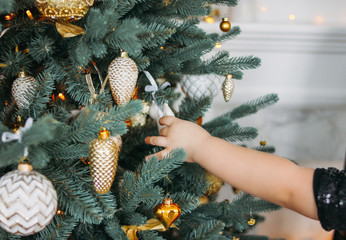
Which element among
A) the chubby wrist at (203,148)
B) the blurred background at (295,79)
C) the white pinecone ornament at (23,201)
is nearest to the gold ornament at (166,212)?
the chubby wrist at (203,148)

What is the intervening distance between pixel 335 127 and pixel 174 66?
109 cm

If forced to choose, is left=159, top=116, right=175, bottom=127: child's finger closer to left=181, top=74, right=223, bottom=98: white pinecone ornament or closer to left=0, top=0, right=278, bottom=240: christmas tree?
left=0, top=0, right=278, bottom=240: christmas tree

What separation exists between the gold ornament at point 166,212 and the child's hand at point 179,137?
9 centimetres

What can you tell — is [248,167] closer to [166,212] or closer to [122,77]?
[166,212]

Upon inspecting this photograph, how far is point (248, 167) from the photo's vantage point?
61 cm

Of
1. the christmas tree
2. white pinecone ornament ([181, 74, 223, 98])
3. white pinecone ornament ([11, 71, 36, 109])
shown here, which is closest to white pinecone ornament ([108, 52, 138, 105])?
the christmas tree

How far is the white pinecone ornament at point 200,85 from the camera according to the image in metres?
0.75

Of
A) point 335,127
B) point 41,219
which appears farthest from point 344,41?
point 41,219

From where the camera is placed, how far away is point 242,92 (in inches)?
55.6

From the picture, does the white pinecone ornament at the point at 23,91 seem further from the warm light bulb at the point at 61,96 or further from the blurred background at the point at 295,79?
the blurred background at the point at 295,79

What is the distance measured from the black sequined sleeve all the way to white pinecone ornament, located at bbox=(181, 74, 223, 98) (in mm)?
293

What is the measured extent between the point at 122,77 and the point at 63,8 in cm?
12

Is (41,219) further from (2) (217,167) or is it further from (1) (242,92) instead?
(1) (242,92)

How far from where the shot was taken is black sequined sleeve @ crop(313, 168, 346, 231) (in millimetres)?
556
